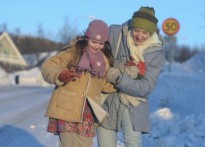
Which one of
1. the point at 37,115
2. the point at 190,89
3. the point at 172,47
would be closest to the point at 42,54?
the point at 190,89

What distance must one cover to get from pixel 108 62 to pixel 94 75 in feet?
0.87

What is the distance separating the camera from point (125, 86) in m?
5.50

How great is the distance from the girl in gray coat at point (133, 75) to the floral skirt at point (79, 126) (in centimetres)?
29

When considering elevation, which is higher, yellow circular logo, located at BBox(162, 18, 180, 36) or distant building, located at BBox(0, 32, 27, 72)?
yellow circular logo, located at BBox(162, 18, 180, 36)

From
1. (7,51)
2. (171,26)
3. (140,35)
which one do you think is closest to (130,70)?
(140,35)

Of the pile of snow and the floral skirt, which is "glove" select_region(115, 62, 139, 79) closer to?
the floral skirt

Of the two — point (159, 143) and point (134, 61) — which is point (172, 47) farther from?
point (134, 61)

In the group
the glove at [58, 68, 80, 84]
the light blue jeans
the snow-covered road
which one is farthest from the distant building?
the glove at [58, 68, 80, 84]

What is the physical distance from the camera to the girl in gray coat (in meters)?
5.56

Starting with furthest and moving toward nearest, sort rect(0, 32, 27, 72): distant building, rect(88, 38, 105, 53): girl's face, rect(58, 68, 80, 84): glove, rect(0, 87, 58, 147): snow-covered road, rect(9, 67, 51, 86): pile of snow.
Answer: rect(0, 32, 27, 72): distant building < rect(9, 67, 51, 86): pile of snow < rect(0, 87, 58, 147): snow-covered road < rect(88, 38, 105, 53): girl's face < rect(58, 68, 80, 84): glove

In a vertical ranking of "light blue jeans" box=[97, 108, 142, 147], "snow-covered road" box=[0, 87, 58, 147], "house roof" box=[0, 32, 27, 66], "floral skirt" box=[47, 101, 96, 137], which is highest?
"floral skirt" box=[47, 101, 96, 137]

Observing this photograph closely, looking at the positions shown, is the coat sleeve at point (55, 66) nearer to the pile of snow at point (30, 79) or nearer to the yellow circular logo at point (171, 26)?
the yellow circular logo at point (171, 26)

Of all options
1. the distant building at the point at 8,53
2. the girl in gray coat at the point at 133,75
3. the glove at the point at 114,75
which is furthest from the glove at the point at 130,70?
the distant building at the point at 8,53

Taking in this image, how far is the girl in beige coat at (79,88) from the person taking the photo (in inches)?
212
